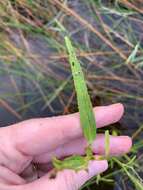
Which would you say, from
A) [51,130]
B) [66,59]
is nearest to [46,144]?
[51,130]

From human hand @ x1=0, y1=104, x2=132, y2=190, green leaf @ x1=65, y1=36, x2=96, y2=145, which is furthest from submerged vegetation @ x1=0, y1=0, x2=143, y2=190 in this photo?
green leaf @ x1=65, y1=36, x2=96, y2=145

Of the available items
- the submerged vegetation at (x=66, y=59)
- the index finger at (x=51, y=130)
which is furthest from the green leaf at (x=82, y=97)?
the submerged vegetation at (x=66, y=59)

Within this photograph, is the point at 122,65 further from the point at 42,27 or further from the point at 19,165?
the point at 19,165

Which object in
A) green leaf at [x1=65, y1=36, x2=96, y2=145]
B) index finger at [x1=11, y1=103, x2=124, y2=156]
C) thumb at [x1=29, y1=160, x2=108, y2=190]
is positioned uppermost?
green leaf at [x1=65, y1=36, x2=96, y2=145]

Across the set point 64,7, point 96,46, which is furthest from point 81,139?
point 64,7

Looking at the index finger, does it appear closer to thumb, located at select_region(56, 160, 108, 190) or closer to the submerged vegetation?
thumb, located at select_region(56, 160, 108, 190)

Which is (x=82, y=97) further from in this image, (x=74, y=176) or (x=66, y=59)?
(x=66, y=59)
